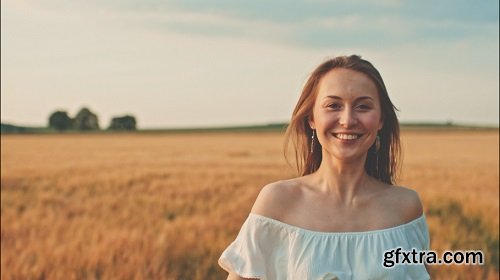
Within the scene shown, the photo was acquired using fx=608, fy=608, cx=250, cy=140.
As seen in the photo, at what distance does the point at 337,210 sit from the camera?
2182mm

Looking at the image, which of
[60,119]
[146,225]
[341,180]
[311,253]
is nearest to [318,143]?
[341,180]

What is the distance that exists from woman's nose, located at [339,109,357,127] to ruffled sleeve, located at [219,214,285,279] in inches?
17.4

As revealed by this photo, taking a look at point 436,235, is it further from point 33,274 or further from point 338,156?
point 338,156

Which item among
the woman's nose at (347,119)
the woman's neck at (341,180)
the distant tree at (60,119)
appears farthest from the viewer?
the distant tree at (60,119)

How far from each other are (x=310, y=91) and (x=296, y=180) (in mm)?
337

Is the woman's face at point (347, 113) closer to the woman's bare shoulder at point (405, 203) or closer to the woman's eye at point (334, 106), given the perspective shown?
the woman's eye at point (334, 106)

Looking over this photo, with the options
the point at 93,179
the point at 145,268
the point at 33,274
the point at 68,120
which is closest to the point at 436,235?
the point at 145,268

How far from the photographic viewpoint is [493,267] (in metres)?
5.34

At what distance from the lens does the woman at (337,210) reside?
2.09 m

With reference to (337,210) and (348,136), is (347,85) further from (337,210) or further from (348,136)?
(337,210)

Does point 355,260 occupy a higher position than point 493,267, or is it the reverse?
point 355,260

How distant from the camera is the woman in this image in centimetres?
209

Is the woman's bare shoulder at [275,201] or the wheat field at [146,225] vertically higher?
the woman's bare shoulder at [275,201]

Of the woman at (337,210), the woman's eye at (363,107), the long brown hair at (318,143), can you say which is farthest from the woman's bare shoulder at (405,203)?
the woman's eye at (363,107)
